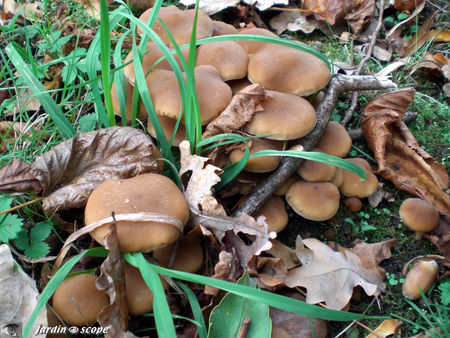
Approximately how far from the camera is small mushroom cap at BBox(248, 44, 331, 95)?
2488mm

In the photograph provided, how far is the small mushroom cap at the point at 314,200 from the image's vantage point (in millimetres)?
2445

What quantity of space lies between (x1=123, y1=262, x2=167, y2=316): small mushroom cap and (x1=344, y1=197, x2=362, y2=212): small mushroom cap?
1539 mm

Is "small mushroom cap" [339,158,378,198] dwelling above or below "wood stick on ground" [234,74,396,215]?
below

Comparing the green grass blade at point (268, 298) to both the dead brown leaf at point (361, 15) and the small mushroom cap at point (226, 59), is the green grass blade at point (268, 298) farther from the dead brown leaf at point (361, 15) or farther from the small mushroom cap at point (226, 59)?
the dead brown leaf at point (361, 15)

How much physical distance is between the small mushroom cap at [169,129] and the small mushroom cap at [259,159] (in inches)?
14.3

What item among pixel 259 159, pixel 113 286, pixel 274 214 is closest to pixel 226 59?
pixel 259 159

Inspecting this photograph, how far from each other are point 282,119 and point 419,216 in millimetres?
1140

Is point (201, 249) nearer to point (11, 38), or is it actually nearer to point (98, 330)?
point (98, 330)

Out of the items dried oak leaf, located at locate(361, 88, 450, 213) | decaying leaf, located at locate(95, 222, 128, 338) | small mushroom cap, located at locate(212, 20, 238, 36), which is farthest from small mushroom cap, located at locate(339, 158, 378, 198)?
decaying leaf, located at locate(95, 222, 128, 338)

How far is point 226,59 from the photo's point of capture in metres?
2.52

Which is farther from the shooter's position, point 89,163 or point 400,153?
point 400,153

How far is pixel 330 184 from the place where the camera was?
253cm

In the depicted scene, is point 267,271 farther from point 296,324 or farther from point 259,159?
point 259,159

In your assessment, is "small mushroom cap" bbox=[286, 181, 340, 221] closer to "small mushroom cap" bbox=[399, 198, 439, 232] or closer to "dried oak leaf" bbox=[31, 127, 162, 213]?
"small mushroom cap" bbox=[399, 198, 439, 232]
